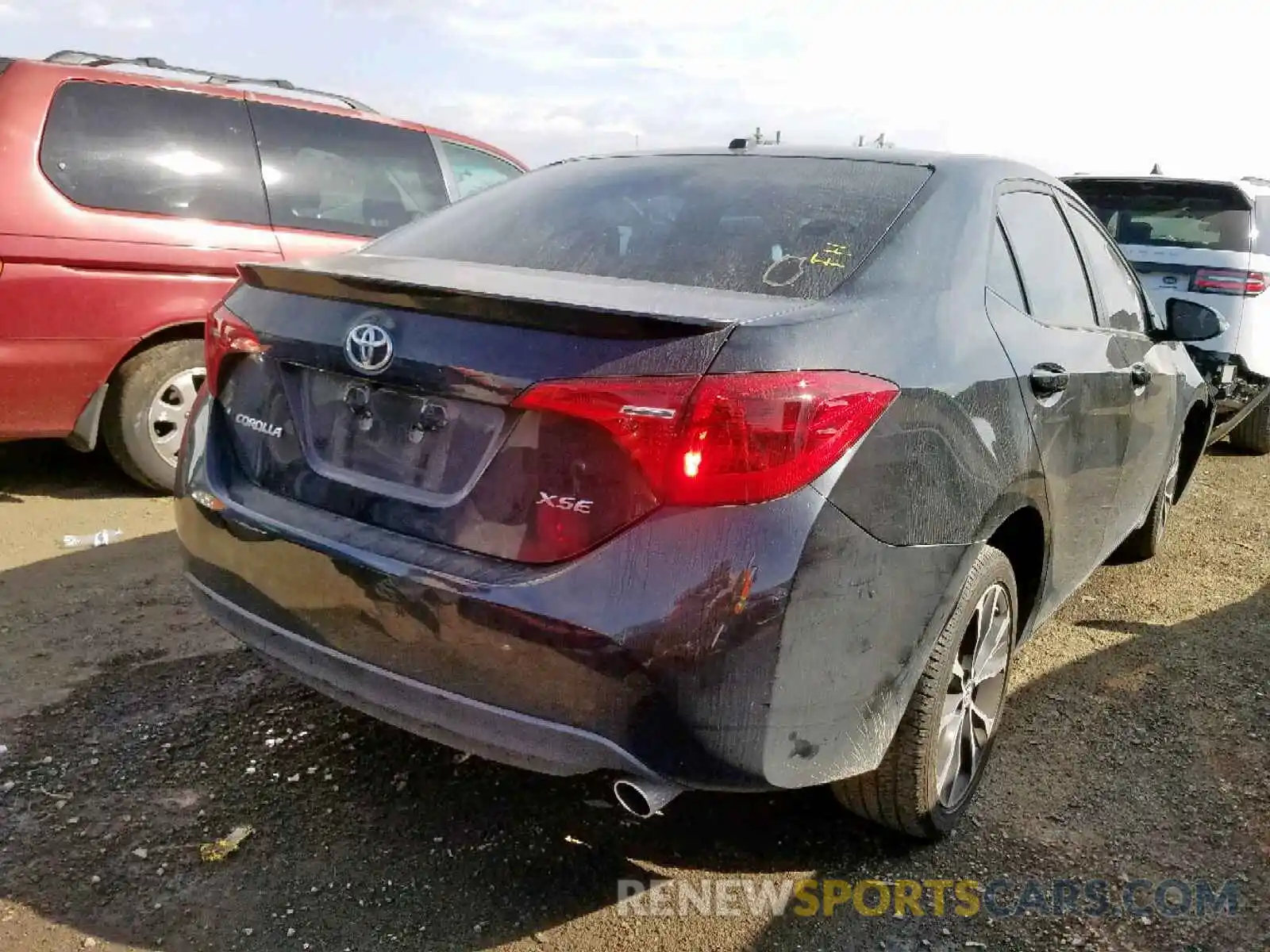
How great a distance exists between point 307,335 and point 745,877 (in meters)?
1.51

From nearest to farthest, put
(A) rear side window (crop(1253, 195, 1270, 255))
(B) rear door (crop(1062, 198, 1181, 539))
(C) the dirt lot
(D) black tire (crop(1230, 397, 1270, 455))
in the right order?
1. (C) the dirt lot
2. (B) rear door (crop(1062, 198, 1181, 539))
3. (A) rear side window (crop(1253, 195, 1270, 255))
4. (D) black tire (crop(1230, 397, 1270, 455))

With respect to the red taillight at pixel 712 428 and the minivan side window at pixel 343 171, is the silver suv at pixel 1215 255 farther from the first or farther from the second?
the red taillight at pixel 712 428

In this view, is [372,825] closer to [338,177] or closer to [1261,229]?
[338,177]

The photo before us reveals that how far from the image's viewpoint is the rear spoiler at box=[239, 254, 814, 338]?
187 cm

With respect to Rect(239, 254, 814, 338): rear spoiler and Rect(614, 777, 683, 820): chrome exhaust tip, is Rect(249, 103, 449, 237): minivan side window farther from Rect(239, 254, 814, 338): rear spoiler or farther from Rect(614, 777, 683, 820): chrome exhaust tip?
Rect(614, 777, 683, 820): chrome exhaust tip

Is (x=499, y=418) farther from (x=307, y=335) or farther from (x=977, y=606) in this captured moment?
(x=977, y=606)

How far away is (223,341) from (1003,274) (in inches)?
72.4

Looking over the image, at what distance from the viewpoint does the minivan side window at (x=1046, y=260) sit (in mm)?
2752

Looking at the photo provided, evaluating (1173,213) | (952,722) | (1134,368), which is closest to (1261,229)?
(1173,213)

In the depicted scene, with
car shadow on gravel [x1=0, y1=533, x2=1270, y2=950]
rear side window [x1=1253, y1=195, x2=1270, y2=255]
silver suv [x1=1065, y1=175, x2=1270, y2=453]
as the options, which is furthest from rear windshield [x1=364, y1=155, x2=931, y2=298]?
rear side window [x1=1253, y1=195, x2=1270, y2=255]

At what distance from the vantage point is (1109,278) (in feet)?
11.6

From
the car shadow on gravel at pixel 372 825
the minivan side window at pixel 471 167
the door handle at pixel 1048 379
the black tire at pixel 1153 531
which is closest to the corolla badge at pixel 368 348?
the car shadow on gravel at pixel 372 825

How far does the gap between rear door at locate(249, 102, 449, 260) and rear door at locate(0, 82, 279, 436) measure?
162 millimetres

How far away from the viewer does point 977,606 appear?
2381 millimetres
